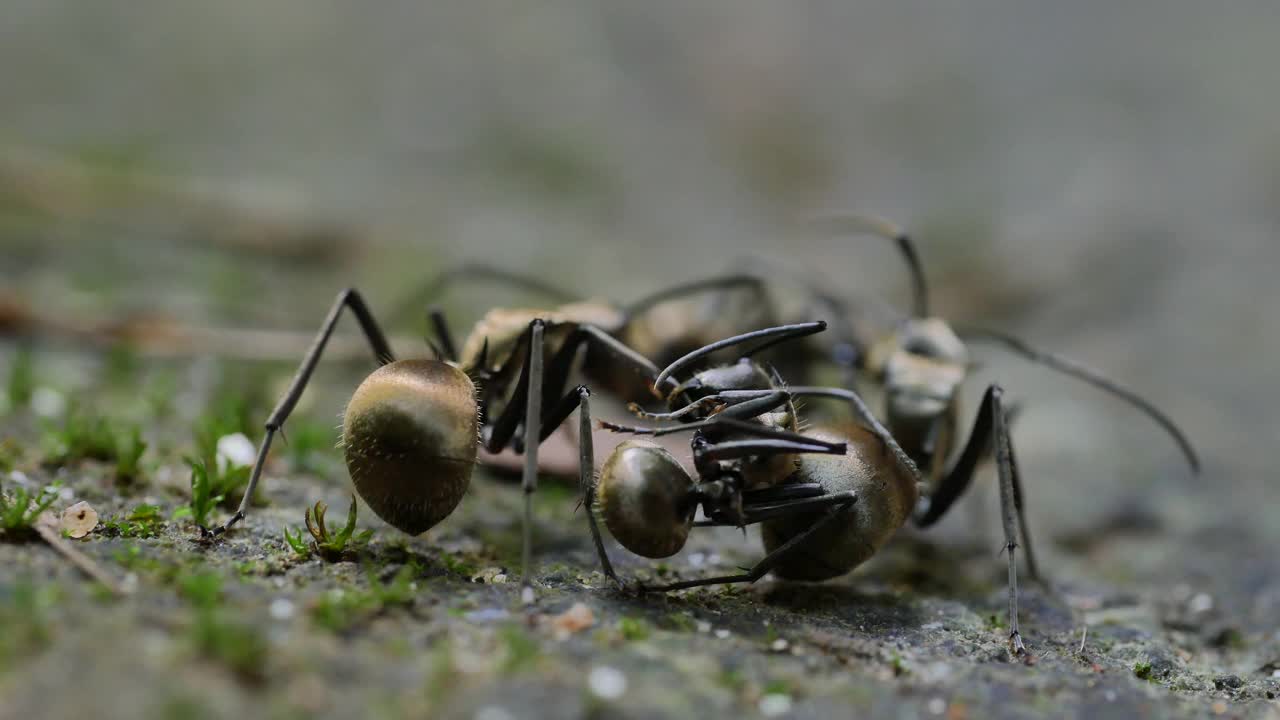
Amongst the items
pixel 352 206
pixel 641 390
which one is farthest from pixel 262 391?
pixel 352 206

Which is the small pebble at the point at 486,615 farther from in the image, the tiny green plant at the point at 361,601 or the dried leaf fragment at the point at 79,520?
the dried leaf fragment at the point at 79,520

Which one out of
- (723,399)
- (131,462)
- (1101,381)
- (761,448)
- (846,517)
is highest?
(1101,381)

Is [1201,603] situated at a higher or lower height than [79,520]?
lower

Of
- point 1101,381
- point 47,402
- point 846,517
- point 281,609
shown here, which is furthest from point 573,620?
point 47,402

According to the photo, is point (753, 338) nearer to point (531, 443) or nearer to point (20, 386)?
point (531, 443)

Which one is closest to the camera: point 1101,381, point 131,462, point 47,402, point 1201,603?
point 131,462

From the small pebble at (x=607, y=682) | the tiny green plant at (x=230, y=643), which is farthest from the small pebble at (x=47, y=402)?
the small pebble at (x=607, y=682)

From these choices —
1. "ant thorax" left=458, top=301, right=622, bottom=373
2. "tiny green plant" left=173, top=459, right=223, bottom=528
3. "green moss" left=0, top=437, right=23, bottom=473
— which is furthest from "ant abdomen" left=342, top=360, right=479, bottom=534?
"green moss" left=0, top=437, right=23, bottom=473
